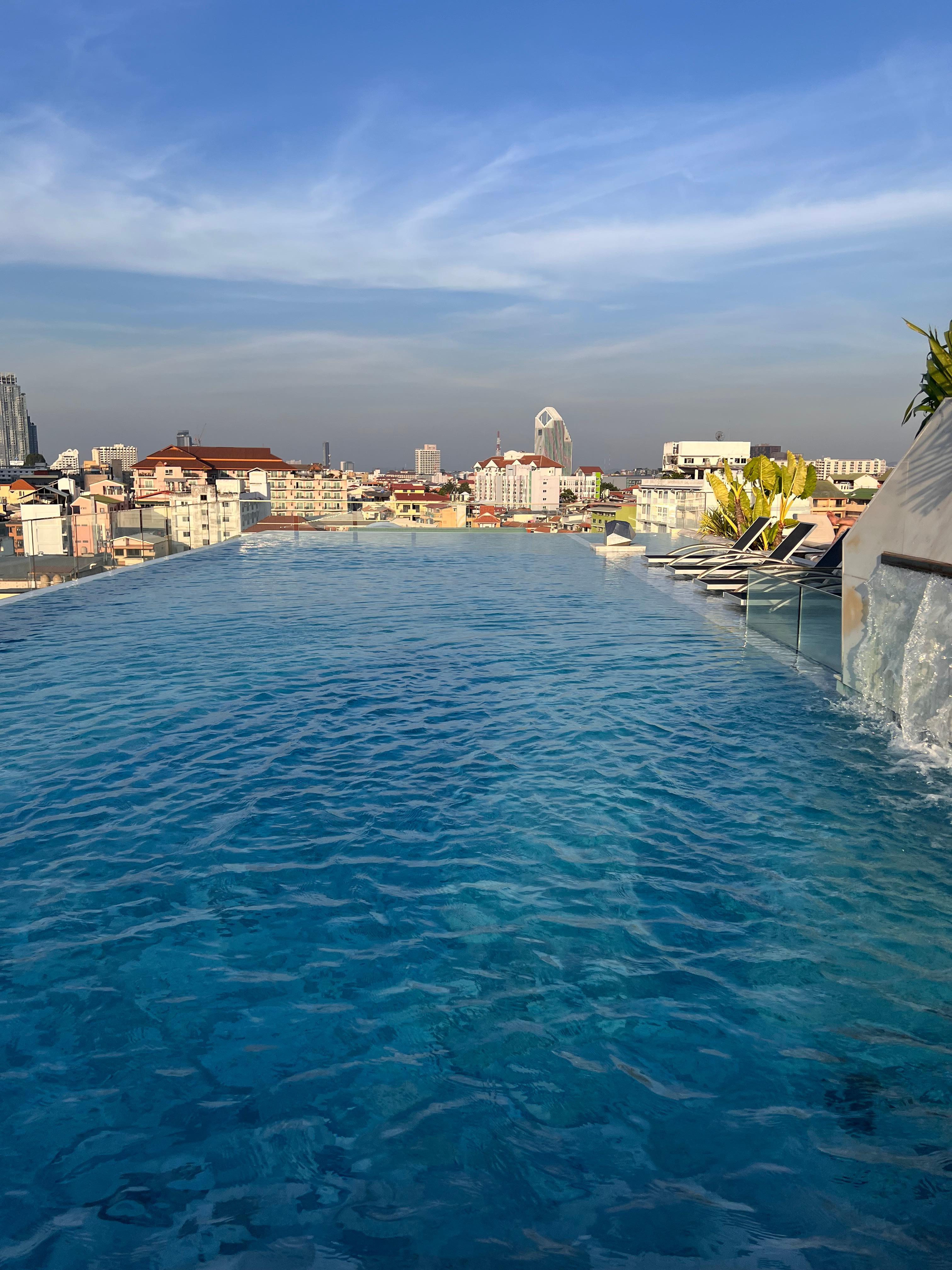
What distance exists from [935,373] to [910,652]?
3136 millimetres

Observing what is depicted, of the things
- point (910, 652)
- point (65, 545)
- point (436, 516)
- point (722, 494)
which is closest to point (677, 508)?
point (722, 494)

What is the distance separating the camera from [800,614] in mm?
9852

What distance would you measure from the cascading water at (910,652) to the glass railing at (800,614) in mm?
582

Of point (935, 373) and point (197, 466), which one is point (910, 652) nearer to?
point (935, 373)

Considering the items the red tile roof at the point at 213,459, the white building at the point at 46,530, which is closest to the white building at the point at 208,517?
the white building at the point at 46,530

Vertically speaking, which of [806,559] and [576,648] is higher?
[806,559]

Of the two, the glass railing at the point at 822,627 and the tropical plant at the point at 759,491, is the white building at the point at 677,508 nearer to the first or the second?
the tropical plant at the point at 759,491

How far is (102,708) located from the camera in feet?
27.2

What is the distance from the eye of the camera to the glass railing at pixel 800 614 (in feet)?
29.3

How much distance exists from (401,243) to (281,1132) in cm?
3814

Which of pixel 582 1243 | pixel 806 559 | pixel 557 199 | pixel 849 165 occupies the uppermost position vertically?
pixel 557 199

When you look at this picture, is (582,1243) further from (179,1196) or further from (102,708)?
(102,708)

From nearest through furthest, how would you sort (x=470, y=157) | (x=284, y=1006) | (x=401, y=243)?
(x=284, y=1006), (x=470, y=157), (x=401, y=243)

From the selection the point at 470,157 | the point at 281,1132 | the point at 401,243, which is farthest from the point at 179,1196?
the point at 401,243
